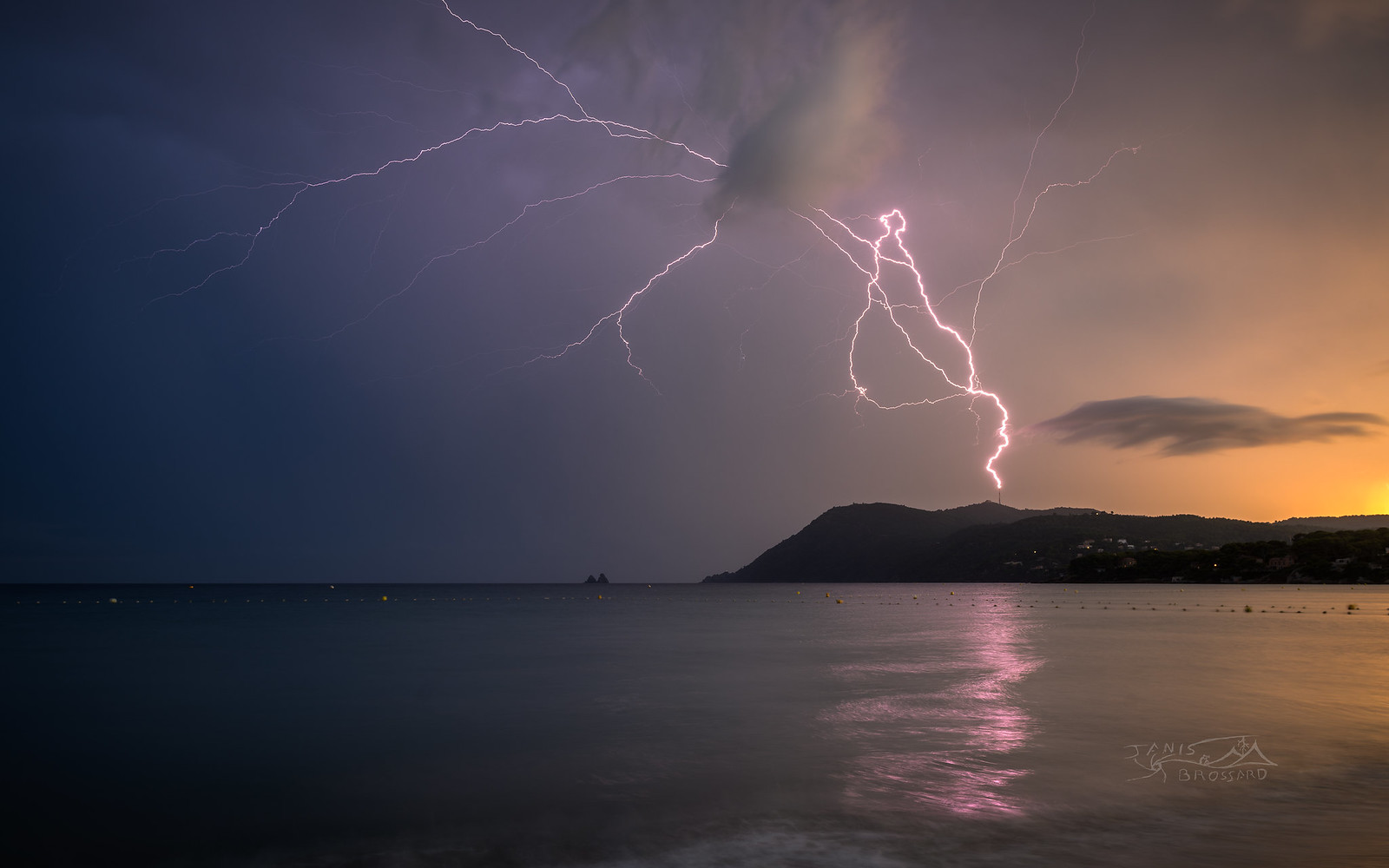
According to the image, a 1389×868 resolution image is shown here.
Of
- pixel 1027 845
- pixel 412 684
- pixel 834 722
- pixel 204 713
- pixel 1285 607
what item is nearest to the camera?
pixel 1027 845

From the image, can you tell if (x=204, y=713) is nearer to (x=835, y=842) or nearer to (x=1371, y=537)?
(x=835, y=842)

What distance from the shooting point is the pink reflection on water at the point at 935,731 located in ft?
29.0

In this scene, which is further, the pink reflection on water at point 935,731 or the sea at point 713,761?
the pink reflection on water at point 935,731

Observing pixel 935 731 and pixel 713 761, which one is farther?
pixel 935 731

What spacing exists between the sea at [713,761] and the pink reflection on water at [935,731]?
0.27ft

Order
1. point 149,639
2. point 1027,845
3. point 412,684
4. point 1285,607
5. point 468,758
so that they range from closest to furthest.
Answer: point 1027,845
point 468,758
point 412,684
point 149,639
point 1285,607

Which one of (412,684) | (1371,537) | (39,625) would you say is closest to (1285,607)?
(412,684)

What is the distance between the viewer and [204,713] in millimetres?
16375

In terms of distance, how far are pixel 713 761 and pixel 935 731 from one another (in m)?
4.05

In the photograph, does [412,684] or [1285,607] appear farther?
[1285,607]

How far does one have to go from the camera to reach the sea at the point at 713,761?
7.37 meters

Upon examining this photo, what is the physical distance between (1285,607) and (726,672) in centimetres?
5269

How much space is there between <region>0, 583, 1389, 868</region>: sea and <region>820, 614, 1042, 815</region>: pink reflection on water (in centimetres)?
8

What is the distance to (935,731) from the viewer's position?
41.2ft
